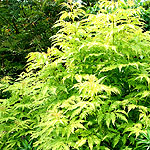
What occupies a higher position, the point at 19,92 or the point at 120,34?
the point at 120,34

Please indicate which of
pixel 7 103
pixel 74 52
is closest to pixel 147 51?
pixel 74 52

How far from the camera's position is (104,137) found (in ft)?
5.93

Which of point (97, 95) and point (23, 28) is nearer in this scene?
point (97, 95)

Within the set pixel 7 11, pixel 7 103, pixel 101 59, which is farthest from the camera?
pixel 7 11

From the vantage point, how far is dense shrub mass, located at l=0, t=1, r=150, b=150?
1.84 metres

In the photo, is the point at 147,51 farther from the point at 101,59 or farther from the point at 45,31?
the point at 45,31

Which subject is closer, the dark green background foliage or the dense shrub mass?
the dense shrub mass

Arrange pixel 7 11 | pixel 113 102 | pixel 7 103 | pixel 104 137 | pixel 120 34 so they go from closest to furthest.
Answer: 1. pixel 104 137
2. pixel 113 102
3. pixel 120 34
4. pixel 7 103
5. pixel 7 11

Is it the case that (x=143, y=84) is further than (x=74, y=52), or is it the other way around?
(x=74, y=52)

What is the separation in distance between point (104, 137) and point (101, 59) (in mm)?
1017

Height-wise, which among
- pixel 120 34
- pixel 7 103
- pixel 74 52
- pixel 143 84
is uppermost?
pixel 120 34

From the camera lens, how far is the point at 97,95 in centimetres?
213

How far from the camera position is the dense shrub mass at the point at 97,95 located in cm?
184

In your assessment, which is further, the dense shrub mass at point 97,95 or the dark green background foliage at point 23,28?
the dark green background foliage at point 23,28
